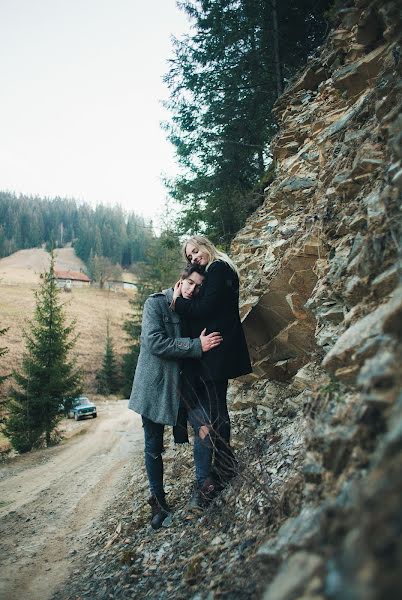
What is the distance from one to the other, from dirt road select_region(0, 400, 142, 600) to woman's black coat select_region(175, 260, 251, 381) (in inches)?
114

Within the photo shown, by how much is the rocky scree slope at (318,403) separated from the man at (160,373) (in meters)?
0.58

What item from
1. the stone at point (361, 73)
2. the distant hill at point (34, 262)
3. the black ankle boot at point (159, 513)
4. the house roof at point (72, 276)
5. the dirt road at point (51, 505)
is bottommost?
Answer: the dirt road at point (51, 505)

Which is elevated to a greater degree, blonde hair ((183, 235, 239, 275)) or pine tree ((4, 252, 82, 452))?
blonde hair ((183, 235, 239, 275))

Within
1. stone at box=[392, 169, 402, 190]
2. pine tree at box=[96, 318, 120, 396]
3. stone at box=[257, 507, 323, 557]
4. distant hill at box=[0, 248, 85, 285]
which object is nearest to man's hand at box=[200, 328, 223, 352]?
stone at box=[257, 507, 323, 557]

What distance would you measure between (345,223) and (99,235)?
113m

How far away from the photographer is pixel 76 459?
1231 cm

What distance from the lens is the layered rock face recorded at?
1.42 metres

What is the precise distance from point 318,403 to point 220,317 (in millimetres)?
1755

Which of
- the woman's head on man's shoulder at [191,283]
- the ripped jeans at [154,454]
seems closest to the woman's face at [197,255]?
the woman's head on man's shoulder at [191,283]

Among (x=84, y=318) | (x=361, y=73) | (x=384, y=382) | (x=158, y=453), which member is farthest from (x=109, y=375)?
(x=384, y=382)

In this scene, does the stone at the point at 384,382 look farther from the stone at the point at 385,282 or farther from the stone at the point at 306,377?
the stone at the point at 306,377

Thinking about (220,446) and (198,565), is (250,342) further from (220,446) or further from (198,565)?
(198,565)

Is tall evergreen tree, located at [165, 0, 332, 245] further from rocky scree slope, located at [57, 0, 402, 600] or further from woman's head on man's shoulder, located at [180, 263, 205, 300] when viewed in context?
woman's head on man's shoulder, located at [180, 263, 205, 300]

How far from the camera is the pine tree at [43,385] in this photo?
17.2 m
